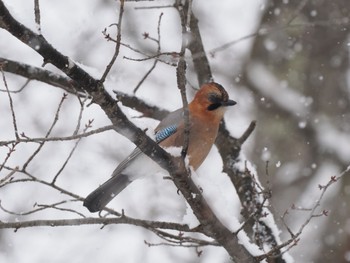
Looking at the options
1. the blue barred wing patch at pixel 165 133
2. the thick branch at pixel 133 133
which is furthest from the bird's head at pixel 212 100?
the thick branch at pixel 133 133

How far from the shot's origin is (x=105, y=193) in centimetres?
562

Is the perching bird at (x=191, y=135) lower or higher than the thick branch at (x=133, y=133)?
higher

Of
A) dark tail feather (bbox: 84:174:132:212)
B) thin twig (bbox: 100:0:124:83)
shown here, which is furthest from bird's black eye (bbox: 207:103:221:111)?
thin twig (bbox: 100:0:124:83)

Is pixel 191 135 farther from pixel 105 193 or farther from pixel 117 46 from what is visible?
pixel 117 46

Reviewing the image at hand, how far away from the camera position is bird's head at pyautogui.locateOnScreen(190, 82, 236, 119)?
6.48 metres

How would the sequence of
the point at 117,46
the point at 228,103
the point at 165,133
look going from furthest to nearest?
1. the point at 228,103
2. the point at 165,133
3. the point at 117,46

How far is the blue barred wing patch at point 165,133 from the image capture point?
6.16 metres

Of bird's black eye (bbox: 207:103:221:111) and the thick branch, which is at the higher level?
bird's black eye (bbox: 207:103:221:111)

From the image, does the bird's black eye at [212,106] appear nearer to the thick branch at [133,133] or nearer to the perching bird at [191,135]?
the perching bird at [191,135]

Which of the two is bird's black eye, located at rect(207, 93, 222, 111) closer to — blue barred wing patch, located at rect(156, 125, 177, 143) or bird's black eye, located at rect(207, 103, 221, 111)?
bird's black eye, located at rect(207, 103, 221, 111)

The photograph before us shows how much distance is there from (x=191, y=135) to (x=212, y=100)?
1.50 feet

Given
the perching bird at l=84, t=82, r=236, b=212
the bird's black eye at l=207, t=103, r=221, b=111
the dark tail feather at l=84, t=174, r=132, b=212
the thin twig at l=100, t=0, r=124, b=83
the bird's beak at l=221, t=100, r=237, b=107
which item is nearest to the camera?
the thin twig at l=100, t=0, r=124, b=83

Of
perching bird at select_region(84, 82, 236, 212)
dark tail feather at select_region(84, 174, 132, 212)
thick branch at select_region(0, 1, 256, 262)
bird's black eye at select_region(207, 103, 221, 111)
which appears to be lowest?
thick branch at select_region(0, 1, 256, 262)

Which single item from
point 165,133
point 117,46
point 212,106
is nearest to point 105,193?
point 165,133
